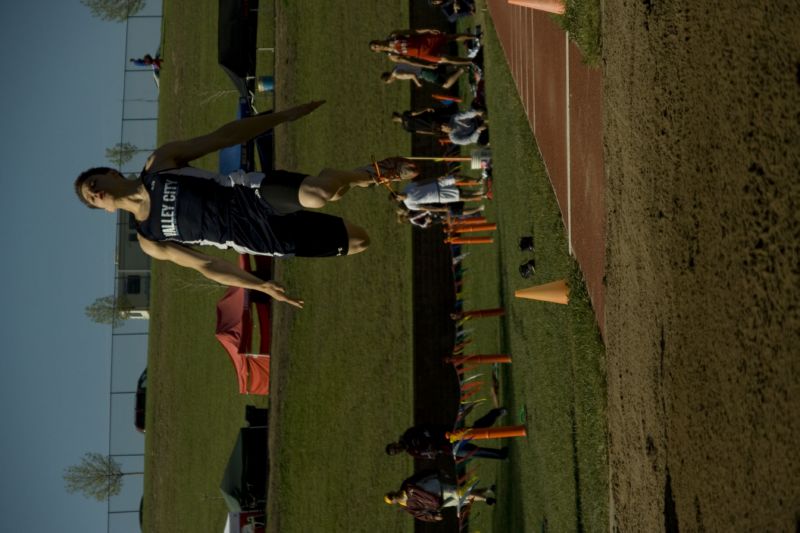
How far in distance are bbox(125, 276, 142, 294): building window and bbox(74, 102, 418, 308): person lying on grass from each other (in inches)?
782

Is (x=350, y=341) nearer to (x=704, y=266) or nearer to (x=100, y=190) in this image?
(x=100, y=190)

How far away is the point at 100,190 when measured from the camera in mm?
6551

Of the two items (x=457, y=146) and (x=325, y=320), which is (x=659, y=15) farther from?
(x=325, y=320)

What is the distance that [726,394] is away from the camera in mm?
4012

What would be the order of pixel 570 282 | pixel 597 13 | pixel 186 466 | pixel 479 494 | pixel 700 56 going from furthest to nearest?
pixel 186 466 → pixel 479 494 → pixel 570 282 → pixel 597 13 → pixel 700 56

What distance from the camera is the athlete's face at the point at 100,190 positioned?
6.54 m

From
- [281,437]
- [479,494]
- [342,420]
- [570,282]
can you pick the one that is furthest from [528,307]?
[281,437]

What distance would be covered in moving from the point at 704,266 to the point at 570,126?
11.7 ft

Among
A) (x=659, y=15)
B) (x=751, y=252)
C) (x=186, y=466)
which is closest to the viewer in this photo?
(x=751, y=252)

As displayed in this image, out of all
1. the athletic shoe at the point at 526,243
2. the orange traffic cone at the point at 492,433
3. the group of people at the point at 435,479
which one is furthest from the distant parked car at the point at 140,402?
the athletic shoe at the point at 526,243

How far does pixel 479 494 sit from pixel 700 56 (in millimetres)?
6555

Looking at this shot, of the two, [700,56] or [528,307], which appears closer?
[700,56]

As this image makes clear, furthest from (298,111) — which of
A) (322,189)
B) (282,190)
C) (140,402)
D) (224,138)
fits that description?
(140,402)

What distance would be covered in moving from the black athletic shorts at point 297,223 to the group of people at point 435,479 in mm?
3539
